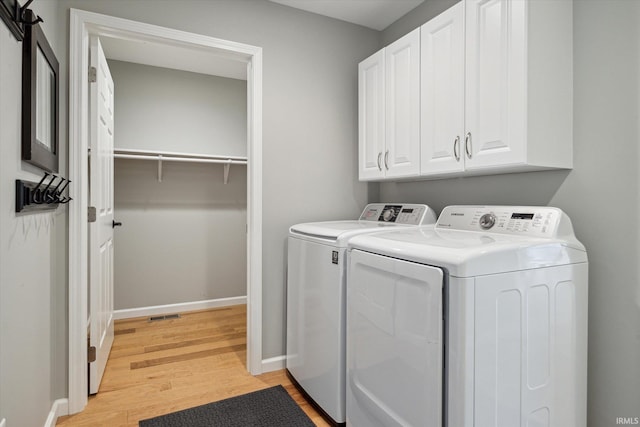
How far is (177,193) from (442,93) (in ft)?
9.08

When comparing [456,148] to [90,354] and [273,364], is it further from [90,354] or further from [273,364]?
[90,354]

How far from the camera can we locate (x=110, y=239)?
2.55 metres

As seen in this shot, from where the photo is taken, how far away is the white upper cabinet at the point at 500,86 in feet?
4.73

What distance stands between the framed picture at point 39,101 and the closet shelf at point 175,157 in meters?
1.44

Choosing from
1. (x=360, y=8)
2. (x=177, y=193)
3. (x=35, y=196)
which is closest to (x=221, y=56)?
(x=360, y=8)

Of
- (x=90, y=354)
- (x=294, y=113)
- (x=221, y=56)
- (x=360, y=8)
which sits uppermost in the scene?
(x=360, y=8)

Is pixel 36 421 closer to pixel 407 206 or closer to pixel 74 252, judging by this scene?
pixel 74 252

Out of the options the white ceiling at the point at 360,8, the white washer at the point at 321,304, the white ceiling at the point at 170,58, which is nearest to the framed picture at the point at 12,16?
the white washer at the point at 321,304

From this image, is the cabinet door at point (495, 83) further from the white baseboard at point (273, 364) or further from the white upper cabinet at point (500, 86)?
the white baseboard at point (273, 364)

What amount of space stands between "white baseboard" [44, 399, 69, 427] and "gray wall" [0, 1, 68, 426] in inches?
1.5

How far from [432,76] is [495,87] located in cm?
42

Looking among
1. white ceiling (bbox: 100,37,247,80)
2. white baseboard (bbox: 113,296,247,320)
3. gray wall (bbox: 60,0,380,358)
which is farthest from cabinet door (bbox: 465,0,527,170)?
white baseboard (bbox: 113,296,247,320)

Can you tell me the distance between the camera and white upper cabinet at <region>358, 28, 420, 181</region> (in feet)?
6.59

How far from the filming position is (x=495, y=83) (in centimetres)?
154
